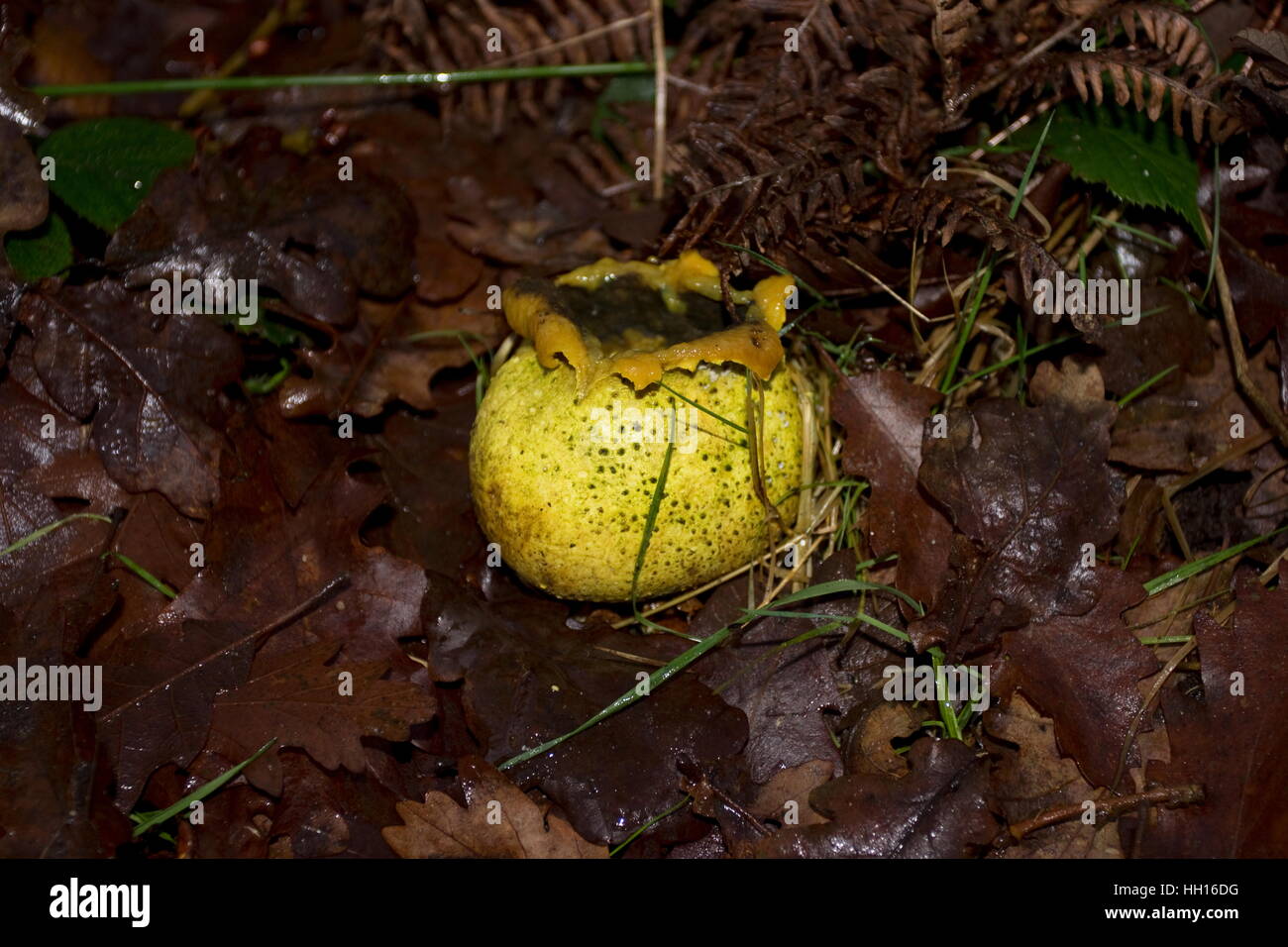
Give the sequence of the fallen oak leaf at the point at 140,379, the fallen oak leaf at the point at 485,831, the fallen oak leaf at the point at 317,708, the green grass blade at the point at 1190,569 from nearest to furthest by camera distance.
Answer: the fallen oak leaf at the point at 485,831
the fallen oak leaf at the point at 317,708
the green grass blade at the point at 1190,569
the fallen oak leaf at the point at 140,379

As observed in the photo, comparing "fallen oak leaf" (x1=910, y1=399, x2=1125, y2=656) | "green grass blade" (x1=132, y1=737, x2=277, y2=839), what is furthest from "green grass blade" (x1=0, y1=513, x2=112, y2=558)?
"fallen oak leaf" (x1=910, y1=399, x2=1125, y2=656)

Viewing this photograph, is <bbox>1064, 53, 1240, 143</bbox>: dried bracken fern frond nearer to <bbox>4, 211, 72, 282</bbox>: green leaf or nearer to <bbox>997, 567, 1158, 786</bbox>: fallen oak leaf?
<bbox>997, 567, 1158, 786</bbox>: fallen oak leaf

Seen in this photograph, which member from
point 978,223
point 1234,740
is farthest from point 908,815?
point 978,223

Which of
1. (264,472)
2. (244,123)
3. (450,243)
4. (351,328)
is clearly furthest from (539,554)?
(244,123)

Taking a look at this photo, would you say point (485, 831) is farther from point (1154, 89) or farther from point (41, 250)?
point (1154, 89)

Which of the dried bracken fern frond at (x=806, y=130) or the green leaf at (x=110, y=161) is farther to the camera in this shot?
the green leaf at (x=110, y=161)

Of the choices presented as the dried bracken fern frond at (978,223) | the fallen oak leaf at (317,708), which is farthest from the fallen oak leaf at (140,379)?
the dried bracken fern frond at (978,223)

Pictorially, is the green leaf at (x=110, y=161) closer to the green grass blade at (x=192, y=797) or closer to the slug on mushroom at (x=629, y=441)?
the slug on mushroom at (x=629, y=441)
